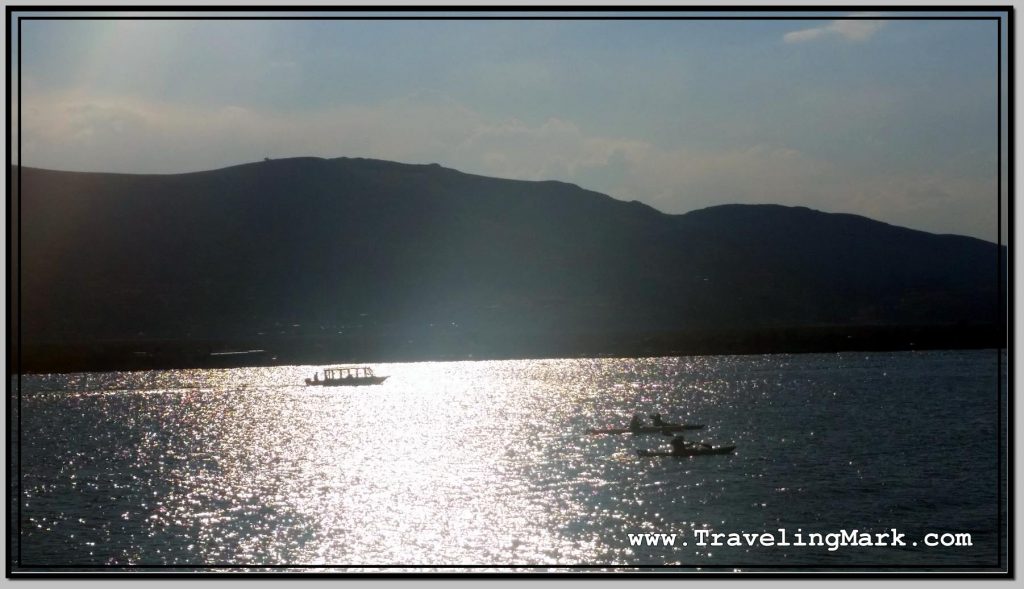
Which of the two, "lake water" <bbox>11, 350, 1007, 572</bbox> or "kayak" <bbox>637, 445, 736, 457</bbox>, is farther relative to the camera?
"kayak" <bbox>637, 445, 736, 457</bbox>

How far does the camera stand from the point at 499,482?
2222 inches

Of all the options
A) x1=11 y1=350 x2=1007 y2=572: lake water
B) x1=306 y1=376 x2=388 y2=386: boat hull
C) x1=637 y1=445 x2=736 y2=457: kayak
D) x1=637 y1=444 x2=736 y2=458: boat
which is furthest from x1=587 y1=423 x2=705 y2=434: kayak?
x1=306 y1=376 x2=388 y2=386: boat hull

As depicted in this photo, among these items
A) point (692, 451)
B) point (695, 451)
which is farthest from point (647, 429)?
point (692, 451)

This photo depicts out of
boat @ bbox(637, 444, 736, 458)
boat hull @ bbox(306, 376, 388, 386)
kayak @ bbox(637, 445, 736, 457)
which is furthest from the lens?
boat hull @ bbox(306, 376, 388, 386)

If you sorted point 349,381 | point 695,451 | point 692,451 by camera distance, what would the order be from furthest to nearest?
1. point 349,381
2. point 695,451
3. point 692,451

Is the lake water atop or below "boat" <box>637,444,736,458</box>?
below

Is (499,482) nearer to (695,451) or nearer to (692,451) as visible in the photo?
(692,451)

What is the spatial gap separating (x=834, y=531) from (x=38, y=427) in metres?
74.8

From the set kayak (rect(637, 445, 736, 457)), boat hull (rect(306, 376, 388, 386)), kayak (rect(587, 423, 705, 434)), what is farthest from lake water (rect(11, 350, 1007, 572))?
boat hull (rect(306, 376, 388, 386))

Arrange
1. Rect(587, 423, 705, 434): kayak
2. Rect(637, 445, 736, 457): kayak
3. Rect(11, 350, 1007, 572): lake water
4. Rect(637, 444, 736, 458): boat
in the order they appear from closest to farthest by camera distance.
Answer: Rect(11, 350, 1007, 572): lake water → Rect(637, 444, 736, 458): boat → Rect(637, 445, 736, 457): kayak → Rect(587, 423, 705, 434): kayak

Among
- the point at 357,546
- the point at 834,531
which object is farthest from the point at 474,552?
the point at 834,531

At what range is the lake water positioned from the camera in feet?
127

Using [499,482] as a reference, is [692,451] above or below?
above

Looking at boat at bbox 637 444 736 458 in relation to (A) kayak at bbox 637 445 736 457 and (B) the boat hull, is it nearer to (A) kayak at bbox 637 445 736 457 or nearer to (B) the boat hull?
(A) kayak at bbox 637 445 736 457
